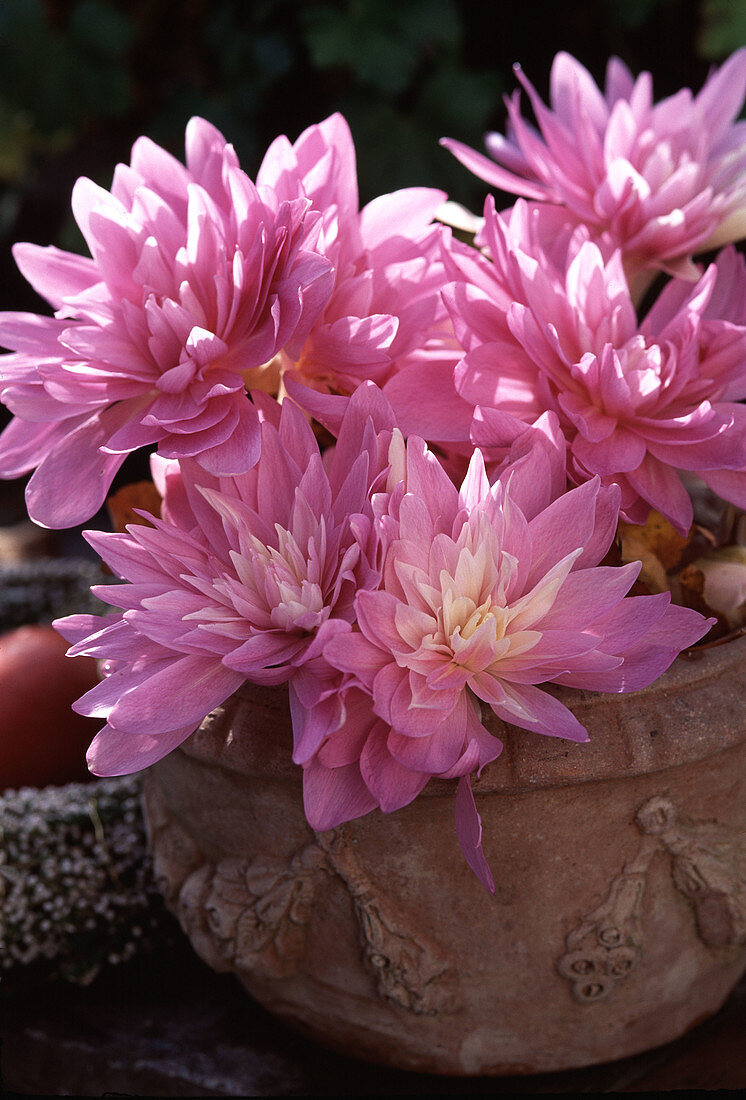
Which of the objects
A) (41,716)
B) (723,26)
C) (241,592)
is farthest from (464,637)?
(723,26)

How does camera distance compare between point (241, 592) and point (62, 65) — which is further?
point (62, 65)

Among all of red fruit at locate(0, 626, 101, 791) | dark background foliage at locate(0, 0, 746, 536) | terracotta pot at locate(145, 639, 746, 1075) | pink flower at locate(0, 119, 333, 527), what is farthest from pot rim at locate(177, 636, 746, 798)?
dark background foliage at locate(0, 0, 746, 536)

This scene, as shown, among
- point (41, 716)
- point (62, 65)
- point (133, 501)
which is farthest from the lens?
point (62, 65)

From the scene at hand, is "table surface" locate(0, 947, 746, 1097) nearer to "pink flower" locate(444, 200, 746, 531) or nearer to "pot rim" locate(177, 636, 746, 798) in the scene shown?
"pot rim" locate(177, 636, 746, 798)

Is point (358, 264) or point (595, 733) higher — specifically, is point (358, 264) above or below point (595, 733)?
above

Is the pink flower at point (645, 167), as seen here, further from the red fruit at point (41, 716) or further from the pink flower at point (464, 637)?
the red fruit at point (41, 716)

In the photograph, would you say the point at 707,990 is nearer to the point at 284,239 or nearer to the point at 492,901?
the point at 492,901

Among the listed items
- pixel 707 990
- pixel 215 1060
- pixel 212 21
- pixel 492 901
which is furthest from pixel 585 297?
pixel 212 21

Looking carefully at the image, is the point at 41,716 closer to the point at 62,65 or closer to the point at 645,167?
the point at 645,167
